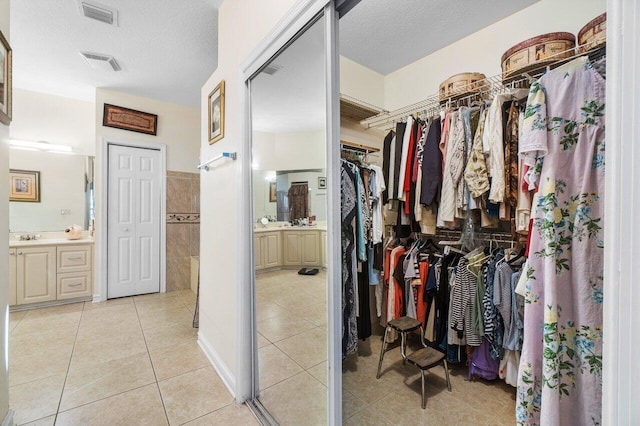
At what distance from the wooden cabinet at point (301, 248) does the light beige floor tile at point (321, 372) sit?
43 centimetres

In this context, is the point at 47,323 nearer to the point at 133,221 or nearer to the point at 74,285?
the point at 74,285

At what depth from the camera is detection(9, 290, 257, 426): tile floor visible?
152 cm

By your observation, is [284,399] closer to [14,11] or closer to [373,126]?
[373,126]

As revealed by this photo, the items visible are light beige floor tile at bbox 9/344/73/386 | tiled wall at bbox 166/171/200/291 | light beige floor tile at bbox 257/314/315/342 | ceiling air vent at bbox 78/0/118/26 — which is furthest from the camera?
tiled wall at bbox 166/171/200/291

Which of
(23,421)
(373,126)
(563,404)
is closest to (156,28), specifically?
(373,126)

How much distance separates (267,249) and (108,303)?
3.04m

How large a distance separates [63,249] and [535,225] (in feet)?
14.8

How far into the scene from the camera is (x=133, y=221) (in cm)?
365

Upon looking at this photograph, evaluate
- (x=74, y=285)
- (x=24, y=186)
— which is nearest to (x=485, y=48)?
(x=74, y=285)

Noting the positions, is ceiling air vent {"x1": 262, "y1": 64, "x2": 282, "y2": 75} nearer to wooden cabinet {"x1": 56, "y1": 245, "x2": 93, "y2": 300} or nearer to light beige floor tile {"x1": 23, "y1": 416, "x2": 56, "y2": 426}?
light beige floor tile {"x1": 23, "y1": 416, "x2": 56, "y2": 426}

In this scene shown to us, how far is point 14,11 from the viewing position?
79.1 inches

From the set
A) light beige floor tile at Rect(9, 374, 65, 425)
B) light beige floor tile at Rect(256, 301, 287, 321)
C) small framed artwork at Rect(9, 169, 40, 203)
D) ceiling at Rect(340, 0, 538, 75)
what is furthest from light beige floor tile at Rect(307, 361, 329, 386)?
small framed artwork at Rect(9, 169, 40, 203)

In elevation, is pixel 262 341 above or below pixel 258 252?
below

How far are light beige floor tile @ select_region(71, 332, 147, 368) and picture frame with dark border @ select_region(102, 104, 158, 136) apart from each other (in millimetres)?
2555
